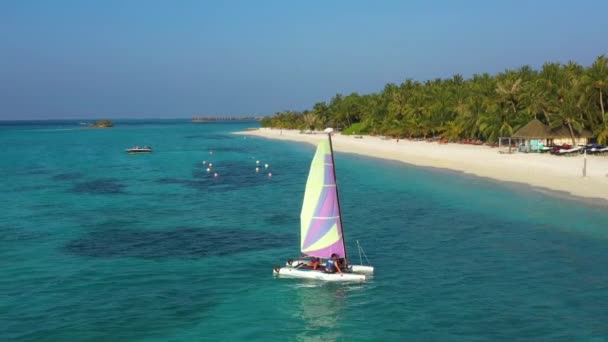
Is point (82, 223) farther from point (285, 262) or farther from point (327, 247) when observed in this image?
point (327, 247)

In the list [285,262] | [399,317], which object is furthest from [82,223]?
[399,317]

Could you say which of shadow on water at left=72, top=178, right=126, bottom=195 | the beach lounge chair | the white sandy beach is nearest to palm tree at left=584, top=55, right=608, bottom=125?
the beach lounge chair

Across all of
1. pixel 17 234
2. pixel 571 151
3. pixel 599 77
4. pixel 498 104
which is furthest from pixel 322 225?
pixel 498 104

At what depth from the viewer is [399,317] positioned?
75.2 feet

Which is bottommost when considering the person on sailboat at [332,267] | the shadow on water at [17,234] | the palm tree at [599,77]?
the shadow on water at [17,234]

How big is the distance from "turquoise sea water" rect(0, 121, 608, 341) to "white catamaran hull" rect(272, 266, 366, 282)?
1.39 ft

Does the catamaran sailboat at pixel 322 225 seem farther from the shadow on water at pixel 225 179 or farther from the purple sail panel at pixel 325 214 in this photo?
the shadow on water at pixel 225 179

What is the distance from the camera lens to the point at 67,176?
3031 inches

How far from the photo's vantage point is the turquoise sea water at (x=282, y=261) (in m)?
22.1

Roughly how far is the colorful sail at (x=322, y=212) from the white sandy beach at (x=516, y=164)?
29.1 m

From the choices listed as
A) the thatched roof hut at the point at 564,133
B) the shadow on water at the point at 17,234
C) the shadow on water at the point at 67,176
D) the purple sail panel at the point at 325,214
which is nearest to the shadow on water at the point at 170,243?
the shadow on water at the point at 17,234

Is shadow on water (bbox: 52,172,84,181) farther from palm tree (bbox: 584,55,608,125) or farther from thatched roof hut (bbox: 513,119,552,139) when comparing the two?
palm tree (bbox: 584,55,608,125)

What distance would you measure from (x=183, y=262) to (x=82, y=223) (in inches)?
597

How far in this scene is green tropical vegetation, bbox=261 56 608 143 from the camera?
258 feet
